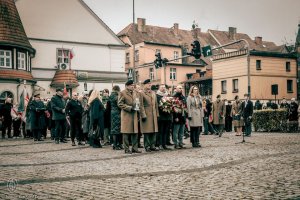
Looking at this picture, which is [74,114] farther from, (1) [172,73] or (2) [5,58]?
(1) [172,73]

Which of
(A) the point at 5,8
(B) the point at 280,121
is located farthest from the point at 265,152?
(A) the point at 5,8

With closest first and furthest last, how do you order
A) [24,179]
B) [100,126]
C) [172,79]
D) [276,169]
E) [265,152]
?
[24,179]
[276,169]
[265,152]
[100,126]
[172,79]

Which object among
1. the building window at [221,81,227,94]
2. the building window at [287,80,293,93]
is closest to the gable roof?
the building window at [221,81,227,94]

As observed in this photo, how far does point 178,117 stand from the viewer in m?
14.2

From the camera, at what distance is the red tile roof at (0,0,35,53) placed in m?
35.9

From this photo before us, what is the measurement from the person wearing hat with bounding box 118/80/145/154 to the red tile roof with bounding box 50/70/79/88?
93.9ft

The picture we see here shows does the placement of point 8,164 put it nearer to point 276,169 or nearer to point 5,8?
point 276,169

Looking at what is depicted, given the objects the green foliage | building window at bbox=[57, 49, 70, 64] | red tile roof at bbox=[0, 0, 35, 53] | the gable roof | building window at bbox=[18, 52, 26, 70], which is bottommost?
the green foliage

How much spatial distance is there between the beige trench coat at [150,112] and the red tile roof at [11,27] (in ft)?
82.9

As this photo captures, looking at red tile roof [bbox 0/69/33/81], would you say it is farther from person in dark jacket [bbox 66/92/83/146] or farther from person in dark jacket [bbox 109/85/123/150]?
person in dark jacket [bbox 109/85/123/150]

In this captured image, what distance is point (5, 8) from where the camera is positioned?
37.6m

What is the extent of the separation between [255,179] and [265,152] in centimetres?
479

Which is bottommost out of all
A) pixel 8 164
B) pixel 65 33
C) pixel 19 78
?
pixel 8 164

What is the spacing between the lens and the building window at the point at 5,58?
36.2 m
